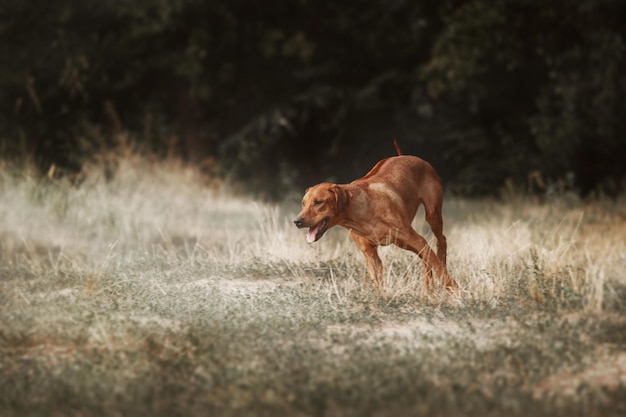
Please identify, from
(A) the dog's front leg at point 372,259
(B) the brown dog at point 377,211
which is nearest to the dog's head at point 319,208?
(B) the brown dog at point 377,211

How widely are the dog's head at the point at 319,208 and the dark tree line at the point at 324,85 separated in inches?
324

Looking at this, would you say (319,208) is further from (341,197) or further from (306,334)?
(306,334)

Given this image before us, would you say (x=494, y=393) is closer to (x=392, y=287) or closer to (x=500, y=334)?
(x=500, y=334)

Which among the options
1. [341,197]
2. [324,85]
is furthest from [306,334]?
[324,85]

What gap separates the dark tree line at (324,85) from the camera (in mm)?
14266

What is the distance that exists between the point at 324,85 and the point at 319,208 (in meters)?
10.7

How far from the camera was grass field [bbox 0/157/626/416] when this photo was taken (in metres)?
4.11

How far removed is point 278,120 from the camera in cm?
1581

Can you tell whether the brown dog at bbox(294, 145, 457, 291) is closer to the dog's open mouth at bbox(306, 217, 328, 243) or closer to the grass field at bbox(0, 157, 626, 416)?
the dog's open mouth at bbox(306, 217, 328, 243)

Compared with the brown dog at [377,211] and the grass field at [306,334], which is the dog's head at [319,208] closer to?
the brown dog at [377,211]

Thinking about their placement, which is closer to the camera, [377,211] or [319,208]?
[319,208]

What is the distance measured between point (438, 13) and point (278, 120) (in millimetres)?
3800

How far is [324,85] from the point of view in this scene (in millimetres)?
16266

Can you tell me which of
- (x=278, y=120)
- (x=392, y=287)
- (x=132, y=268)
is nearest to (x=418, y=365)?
(x=392, y=287)
